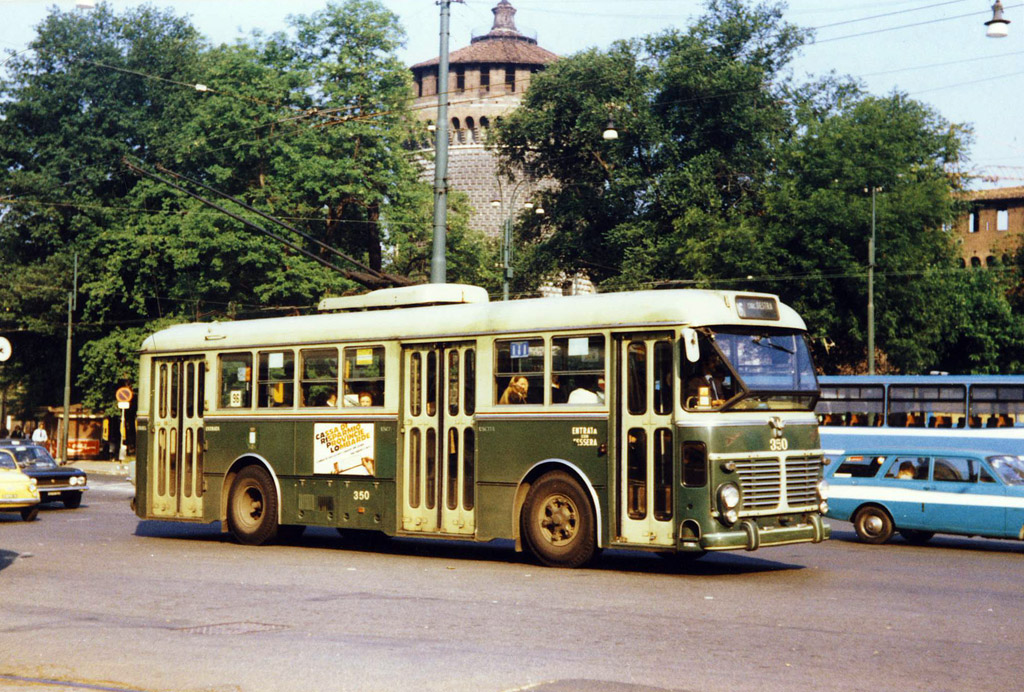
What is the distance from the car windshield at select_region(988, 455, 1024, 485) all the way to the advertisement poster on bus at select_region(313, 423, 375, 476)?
8805 millimetres

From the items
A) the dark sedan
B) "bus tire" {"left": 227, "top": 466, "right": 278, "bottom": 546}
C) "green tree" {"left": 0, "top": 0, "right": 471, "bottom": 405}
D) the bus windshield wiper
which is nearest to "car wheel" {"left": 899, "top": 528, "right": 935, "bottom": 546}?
the bus windshield wiper

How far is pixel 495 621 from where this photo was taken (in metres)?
10.7

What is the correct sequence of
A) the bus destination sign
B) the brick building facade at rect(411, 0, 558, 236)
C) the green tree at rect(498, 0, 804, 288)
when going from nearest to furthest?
the bus destination sign, the green tree at rect(498, 0, 804, 288), the brick building facade at rect(411, 0, 558, 236)

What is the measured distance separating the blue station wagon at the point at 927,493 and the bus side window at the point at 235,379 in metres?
7.82

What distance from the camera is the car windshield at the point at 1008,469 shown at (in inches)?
755

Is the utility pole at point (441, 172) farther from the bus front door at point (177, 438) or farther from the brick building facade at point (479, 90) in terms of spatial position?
the brick building facade at point (479, 90)

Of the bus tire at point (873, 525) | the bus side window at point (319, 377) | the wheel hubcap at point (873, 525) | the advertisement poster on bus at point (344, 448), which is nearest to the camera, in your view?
the advertisement poster on bus at point (344, 448)

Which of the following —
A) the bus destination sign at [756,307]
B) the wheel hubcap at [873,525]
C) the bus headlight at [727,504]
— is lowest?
the wheel hubcap at [873,525]

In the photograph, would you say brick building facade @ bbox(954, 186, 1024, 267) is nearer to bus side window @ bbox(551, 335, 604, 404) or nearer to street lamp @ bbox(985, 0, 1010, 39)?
street lamp @ bbox(985, 0, 1010, 39)

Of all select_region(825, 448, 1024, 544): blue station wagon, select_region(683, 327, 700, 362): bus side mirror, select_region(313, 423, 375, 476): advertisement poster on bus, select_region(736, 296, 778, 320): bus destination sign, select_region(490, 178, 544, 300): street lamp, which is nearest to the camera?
select_region(683, 327, 700, 362): bus side mirror

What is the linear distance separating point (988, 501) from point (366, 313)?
8.91 meters

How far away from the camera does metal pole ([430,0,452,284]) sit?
75.9ft

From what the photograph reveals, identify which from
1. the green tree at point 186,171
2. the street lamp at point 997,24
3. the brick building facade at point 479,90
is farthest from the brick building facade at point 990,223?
the street lamp at point 997,24

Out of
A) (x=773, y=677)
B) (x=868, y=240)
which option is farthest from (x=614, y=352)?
(x=868, y=240)
